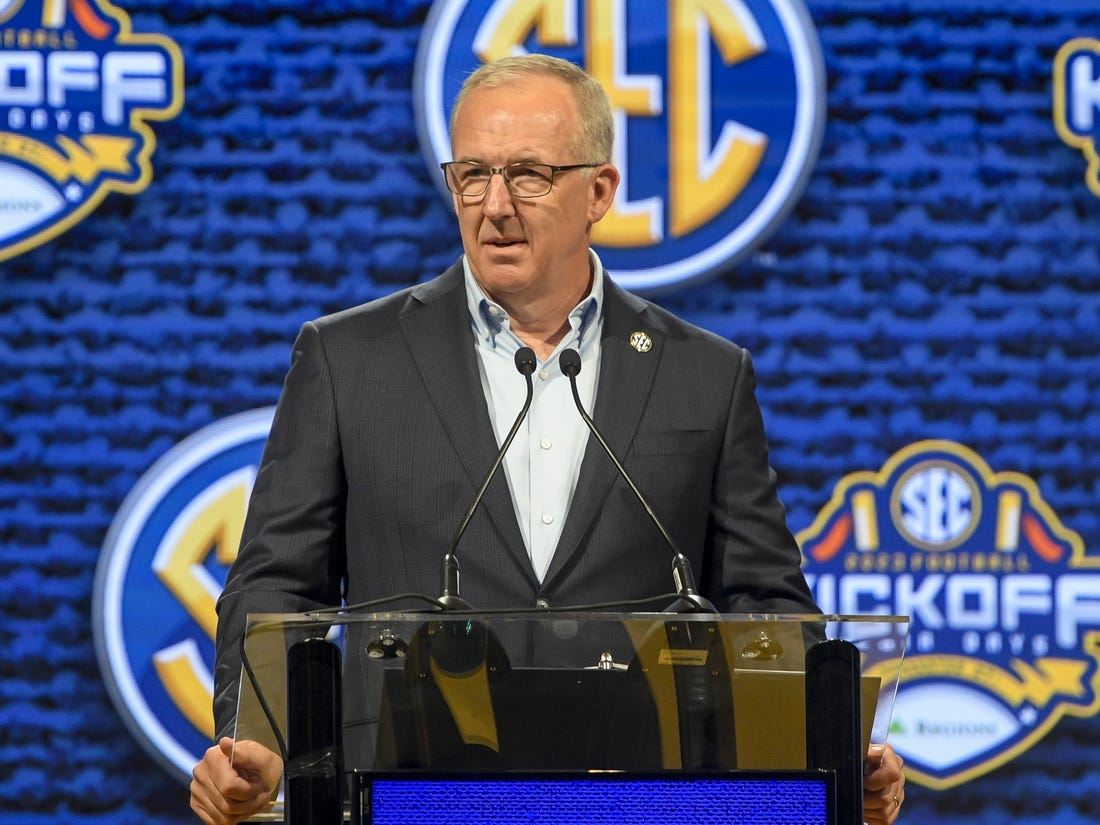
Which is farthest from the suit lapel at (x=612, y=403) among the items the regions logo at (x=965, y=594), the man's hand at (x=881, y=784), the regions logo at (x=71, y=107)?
the regions logo at (x=71, y=107)

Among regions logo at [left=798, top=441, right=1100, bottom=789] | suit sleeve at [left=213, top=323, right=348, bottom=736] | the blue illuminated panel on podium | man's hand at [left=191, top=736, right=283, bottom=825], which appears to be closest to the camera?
the blue illuminated panel on podium

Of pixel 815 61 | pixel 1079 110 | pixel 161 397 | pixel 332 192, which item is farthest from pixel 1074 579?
pixel 161 397

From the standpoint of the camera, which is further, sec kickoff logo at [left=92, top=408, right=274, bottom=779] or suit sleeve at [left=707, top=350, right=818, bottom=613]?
sec kickoff logo at [left=92, top=408, right=274, bottom=779]

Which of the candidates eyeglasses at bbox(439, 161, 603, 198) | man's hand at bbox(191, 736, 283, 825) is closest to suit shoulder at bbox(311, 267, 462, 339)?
eyeglasses at bbox(439, 161, 603, 198)

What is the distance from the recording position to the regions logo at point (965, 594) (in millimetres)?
3330

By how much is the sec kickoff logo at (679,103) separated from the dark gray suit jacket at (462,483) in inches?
46.7

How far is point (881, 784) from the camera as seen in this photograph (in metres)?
1.41

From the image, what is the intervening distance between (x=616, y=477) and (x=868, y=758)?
2.38 feet

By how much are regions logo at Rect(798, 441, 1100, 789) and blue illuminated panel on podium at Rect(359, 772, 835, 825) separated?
7.00 feet

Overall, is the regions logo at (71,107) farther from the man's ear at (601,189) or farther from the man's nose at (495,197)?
the man's nose at (495,197)

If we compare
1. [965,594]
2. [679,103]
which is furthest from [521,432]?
[965,594]

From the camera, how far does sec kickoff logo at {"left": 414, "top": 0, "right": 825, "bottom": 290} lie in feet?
11.0

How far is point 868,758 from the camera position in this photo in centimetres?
139

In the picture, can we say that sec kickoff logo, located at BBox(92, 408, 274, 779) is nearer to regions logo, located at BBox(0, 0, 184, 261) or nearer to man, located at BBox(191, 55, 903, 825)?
regions logo, located at BBox(0, 0, 184, 261)
